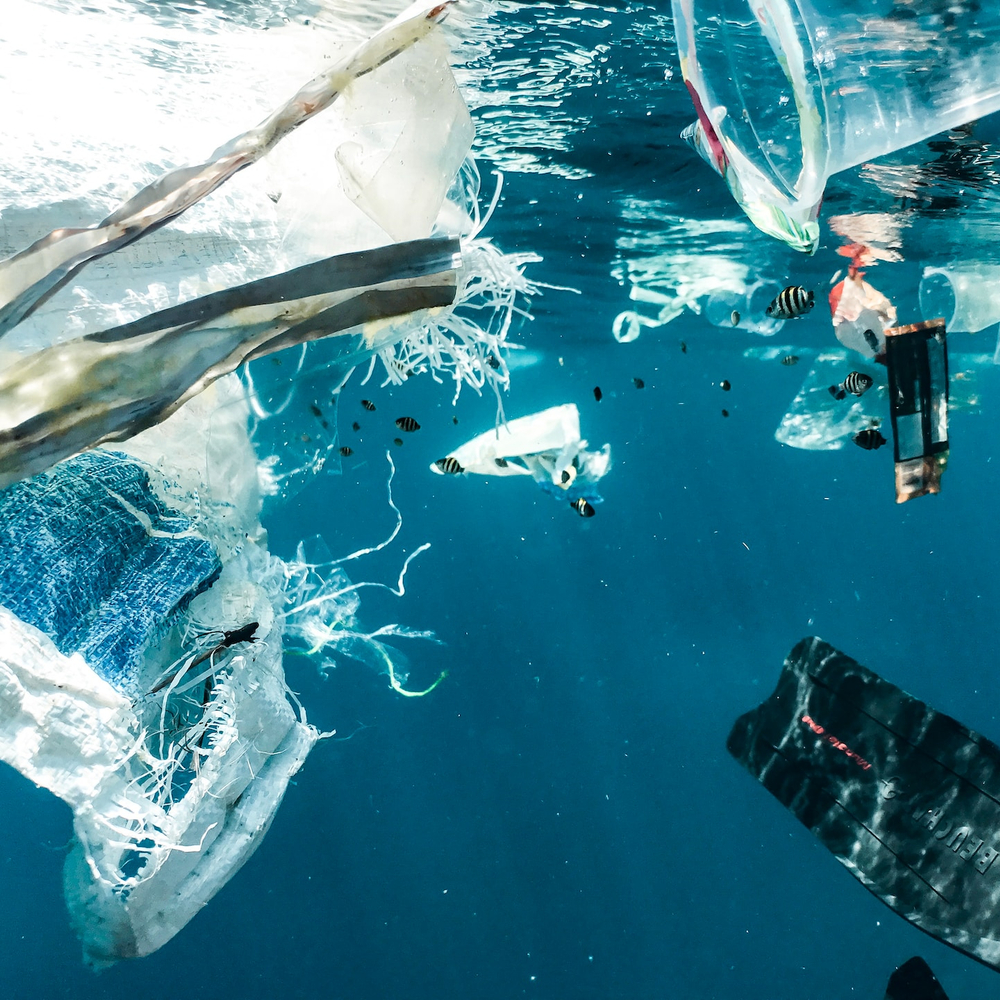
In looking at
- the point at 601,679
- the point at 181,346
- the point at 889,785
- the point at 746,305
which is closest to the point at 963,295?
the point at 746,305

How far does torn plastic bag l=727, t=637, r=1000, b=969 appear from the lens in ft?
21.2

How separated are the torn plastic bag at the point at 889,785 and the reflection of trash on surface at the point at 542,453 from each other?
3269 mm

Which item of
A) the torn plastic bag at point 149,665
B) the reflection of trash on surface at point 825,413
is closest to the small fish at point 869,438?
the reflection of trash on surface at point 825,413

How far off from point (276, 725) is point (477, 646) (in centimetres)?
2320

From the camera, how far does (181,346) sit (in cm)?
189

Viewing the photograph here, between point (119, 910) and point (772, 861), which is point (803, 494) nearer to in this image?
point (772, 861)

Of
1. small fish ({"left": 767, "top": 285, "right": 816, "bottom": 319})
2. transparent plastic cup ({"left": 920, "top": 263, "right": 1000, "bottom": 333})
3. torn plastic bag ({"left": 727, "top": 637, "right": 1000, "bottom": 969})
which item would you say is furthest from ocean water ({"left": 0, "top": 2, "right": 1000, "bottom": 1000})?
torn plastic bag ({"left": 727, "top": 637, "right": 1000, "bottom": 969})

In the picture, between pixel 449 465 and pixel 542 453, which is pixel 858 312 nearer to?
pixel 542 453

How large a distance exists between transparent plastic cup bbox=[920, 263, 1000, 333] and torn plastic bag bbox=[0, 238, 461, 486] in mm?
10486

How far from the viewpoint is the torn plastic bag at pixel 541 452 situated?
8.33 meters

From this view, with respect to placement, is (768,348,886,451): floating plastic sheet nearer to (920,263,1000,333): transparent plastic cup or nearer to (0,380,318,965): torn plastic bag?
(920,263,1000,333): transparent plastic cup

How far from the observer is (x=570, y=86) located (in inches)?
205

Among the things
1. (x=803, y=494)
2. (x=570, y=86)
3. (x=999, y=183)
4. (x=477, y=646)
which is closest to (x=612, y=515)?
(x=477, y=646)

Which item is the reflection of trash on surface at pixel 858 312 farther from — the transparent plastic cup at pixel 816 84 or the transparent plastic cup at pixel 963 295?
the transparent plastic cup at pixel 816 84
